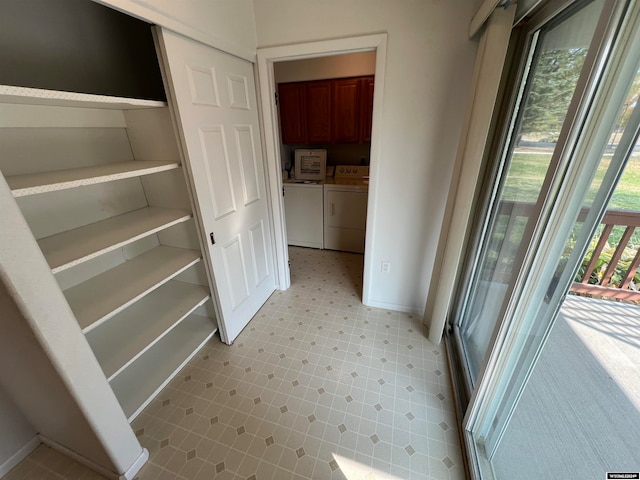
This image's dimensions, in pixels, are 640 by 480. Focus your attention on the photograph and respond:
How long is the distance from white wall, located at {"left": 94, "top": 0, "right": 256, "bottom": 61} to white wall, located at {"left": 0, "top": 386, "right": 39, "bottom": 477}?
1824 mm

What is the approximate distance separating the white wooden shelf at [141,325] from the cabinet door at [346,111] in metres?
2.56

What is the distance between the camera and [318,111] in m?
3.32

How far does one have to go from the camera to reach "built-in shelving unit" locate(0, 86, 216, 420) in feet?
3.61

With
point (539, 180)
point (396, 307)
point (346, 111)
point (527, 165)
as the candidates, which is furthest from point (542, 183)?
point (346, 111)

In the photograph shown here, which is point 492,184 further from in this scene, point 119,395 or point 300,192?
point 119,395

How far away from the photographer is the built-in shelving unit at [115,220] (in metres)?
1.10

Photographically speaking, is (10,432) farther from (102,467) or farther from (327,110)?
(327,110)

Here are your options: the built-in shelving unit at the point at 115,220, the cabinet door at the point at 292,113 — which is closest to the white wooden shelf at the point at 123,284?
the built-in shelving unit at the point at 115,220

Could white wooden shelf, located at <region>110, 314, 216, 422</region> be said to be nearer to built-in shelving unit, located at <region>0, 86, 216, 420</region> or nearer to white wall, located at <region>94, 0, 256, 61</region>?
built-in shelving unit, located at <region>0, 86, 216, 420</region>

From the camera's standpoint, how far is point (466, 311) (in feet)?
6.17

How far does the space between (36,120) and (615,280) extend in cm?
230

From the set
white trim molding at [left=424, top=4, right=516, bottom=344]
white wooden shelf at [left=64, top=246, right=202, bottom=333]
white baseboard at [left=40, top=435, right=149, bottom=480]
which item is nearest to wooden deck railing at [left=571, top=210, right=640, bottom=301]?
white trim molding at [left=424, top=4, right=516, bottom=344]

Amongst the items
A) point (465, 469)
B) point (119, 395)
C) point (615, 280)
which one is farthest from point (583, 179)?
point (119, 395)

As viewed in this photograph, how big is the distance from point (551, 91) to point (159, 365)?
2576 mm
